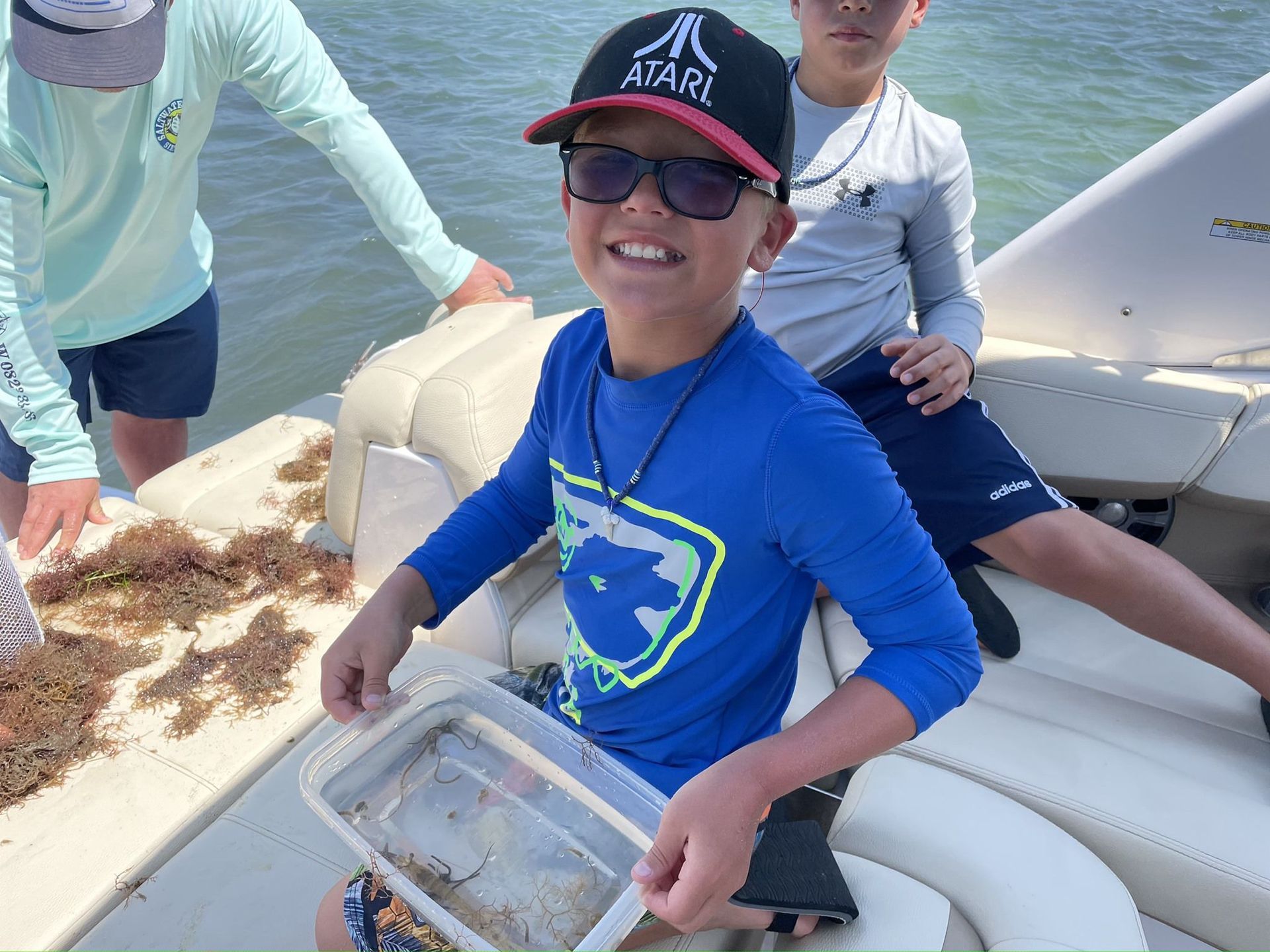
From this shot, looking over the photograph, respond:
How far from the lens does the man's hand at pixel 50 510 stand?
75.4 inches

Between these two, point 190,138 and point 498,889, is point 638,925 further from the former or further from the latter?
point 190,138

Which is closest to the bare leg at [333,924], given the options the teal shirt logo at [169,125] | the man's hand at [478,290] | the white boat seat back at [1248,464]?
the man's hand at [478,290]

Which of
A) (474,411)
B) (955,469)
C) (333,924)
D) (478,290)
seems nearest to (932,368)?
(955,469)

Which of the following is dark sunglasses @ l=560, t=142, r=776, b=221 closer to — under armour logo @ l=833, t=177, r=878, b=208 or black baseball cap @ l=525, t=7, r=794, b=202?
black baseball cap @ l=525, t=7, r=794, b=202

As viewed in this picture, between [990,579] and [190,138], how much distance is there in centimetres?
217

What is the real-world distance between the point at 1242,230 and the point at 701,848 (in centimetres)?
225

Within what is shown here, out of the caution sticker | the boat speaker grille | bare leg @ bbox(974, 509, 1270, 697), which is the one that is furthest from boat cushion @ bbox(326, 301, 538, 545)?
the caution sticker

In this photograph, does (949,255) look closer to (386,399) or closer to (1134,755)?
(1134,755)

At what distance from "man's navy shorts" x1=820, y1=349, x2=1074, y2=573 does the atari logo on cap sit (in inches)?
40.2

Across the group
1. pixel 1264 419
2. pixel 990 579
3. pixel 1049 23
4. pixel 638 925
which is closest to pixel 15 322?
pixel 638 925

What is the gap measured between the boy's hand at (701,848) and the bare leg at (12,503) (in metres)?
2.17

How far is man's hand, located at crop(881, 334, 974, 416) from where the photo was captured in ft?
6.05

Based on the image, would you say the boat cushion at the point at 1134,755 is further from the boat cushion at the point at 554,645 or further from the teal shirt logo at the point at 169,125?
the teal shirt logo at the point at 169,125

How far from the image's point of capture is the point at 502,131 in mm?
7652
